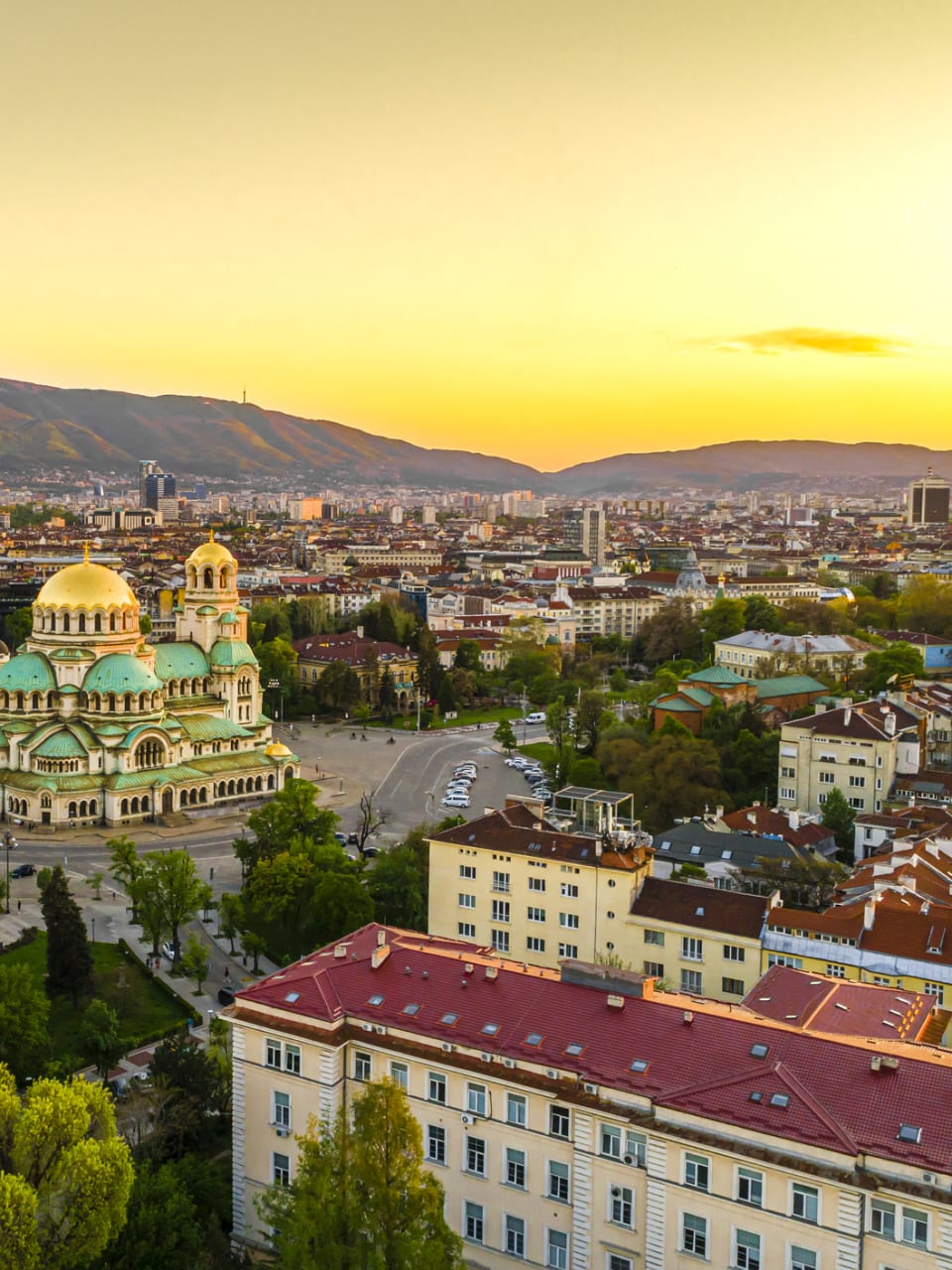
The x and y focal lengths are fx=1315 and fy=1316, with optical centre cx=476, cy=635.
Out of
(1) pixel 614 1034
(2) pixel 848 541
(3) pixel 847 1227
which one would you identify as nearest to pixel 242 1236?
(1) pixel 614 1034

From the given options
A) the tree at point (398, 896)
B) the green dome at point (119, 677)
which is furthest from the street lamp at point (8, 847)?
the tree at point (398, 896)

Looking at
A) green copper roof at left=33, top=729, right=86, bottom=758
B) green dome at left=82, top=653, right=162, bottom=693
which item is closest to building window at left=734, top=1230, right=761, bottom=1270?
green copper roof at left=33, top=729, right=86, bottom=758

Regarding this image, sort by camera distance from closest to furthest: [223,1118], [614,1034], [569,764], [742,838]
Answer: [614,1034]
[223,1118]
[742,838]
[569,764]

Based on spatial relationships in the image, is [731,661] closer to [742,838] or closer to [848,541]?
[742,838]

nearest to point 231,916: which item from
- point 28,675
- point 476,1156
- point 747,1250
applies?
point 476,1156

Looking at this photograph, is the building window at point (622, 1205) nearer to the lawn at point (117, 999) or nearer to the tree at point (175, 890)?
the lawn at point (117, 999)

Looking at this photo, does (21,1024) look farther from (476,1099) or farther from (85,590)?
(85,590)
